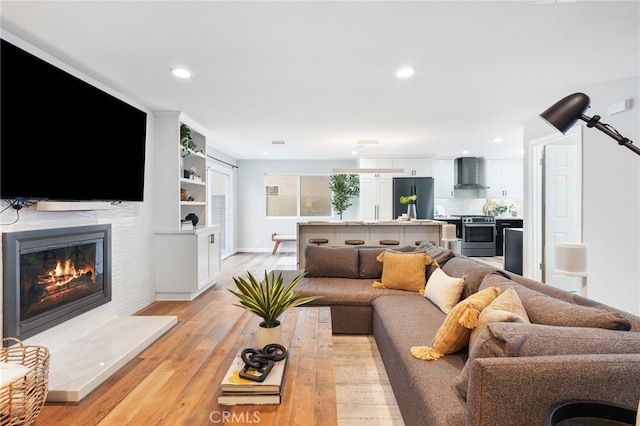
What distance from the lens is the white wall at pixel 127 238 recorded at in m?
2.75

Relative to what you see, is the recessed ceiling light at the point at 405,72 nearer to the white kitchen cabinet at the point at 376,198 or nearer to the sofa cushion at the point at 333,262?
the sofa cushion at the point at 333,262

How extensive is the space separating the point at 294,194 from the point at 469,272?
6447 mm

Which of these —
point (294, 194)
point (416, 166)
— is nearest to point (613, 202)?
point (416, 166)

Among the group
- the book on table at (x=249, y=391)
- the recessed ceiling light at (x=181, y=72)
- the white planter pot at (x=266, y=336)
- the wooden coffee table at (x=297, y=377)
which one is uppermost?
the recessed ceiling light at (x=181, y=72)

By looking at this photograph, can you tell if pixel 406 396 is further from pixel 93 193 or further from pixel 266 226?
pixel 266 226

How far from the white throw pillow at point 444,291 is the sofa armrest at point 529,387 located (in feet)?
4.25

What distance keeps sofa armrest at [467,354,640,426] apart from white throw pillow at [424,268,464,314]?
130 centimetres

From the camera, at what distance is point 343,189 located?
7.35m

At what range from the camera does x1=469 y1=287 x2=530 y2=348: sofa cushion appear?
1.44 m

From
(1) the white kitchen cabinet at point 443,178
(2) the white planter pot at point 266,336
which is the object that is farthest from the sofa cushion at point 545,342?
(1) the white kitchen cabinet at point 443,178

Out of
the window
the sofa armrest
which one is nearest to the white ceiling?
the sofa armrest

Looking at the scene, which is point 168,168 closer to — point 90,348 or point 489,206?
point 90,348

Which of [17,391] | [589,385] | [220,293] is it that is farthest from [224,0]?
[220,293]

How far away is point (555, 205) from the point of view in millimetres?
4363
